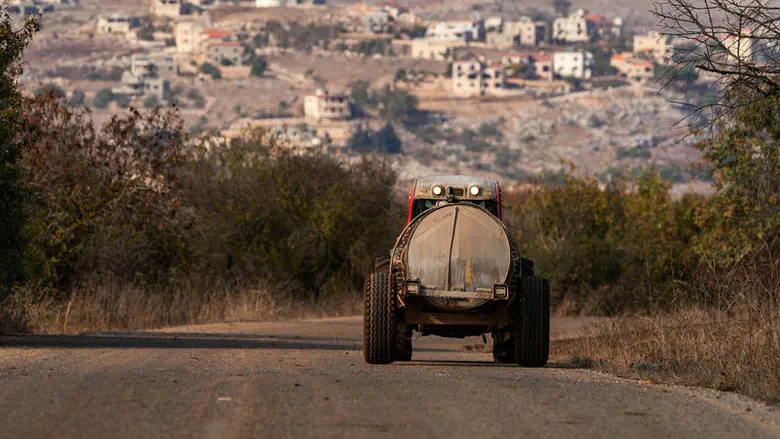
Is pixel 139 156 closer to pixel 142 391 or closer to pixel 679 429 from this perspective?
pixel 142 391

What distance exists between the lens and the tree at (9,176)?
64.7 feet

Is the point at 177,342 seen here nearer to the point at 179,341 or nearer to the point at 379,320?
the point at 179,341

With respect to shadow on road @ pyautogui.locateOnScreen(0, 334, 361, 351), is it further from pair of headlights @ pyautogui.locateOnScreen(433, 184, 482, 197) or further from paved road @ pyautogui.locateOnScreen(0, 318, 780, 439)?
pair of headlights @ pyautogui.locateOnScreen(433, 184, 482, 197)

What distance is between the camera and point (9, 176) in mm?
19781

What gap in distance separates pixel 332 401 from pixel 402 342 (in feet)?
18.0

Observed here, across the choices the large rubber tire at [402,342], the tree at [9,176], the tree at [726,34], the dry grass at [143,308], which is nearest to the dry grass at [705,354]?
the large rubber tire at [402,342]

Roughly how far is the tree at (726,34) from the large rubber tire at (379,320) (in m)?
4.08

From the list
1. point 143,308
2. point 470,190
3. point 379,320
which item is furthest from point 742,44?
point 143,308

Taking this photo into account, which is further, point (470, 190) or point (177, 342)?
point (177, 342)

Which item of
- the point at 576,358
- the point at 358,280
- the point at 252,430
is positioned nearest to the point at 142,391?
the point at 252,430

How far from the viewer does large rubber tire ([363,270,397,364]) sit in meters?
15.7

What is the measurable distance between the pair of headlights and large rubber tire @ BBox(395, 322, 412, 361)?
5.80 feet

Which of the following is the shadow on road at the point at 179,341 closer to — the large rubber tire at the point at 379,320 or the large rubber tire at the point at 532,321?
the large rubber tire at the point at 379,320

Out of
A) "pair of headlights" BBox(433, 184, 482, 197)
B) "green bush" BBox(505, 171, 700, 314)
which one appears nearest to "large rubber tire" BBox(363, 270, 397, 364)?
"pair of headlights" BBox(433, 184, 482, 197)
